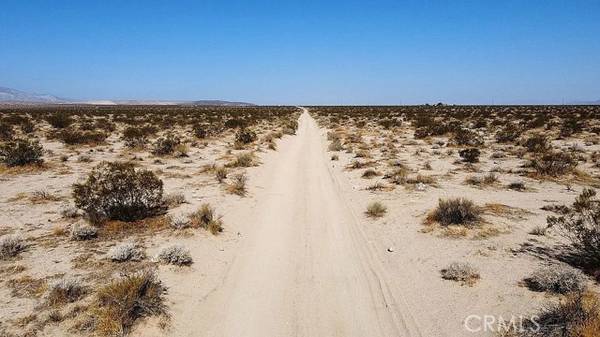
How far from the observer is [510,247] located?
7.22 m

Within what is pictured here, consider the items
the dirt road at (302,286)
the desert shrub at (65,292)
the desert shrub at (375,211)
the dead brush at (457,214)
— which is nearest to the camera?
the dirt road at (302,286)

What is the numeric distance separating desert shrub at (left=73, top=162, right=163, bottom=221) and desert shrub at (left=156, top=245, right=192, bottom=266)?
2.50 m

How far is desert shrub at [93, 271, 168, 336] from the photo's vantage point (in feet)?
15.0

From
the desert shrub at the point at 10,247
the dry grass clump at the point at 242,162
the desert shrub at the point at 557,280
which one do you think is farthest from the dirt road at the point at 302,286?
the dry grass clump at the point at 242,162

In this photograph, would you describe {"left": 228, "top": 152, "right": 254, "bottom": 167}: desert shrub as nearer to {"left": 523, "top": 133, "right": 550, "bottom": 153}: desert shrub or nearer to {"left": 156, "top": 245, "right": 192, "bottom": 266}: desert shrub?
{"left": 156, "top": 245, "right": 192, "bottom": 266}: desert shrub

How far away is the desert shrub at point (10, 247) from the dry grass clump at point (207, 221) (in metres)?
3.17

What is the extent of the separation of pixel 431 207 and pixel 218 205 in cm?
580

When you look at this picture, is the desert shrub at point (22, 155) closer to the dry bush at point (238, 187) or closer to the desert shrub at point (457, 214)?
the dry bush at point (238, 187)

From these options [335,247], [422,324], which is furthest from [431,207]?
[422,324]

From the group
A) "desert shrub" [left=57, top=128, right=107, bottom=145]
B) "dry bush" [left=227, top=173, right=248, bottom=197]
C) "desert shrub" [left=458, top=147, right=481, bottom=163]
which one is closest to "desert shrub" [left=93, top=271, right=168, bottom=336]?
"dry bush" [left=227, top=173, right=248, bottom=197]

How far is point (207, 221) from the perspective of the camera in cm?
855

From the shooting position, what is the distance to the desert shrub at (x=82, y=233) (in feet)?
24.4

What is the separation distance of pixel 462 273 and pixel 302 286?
2.66m

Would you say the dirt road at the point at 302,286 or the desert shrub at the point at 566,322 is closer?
the desert shrub at the point at 566,322
